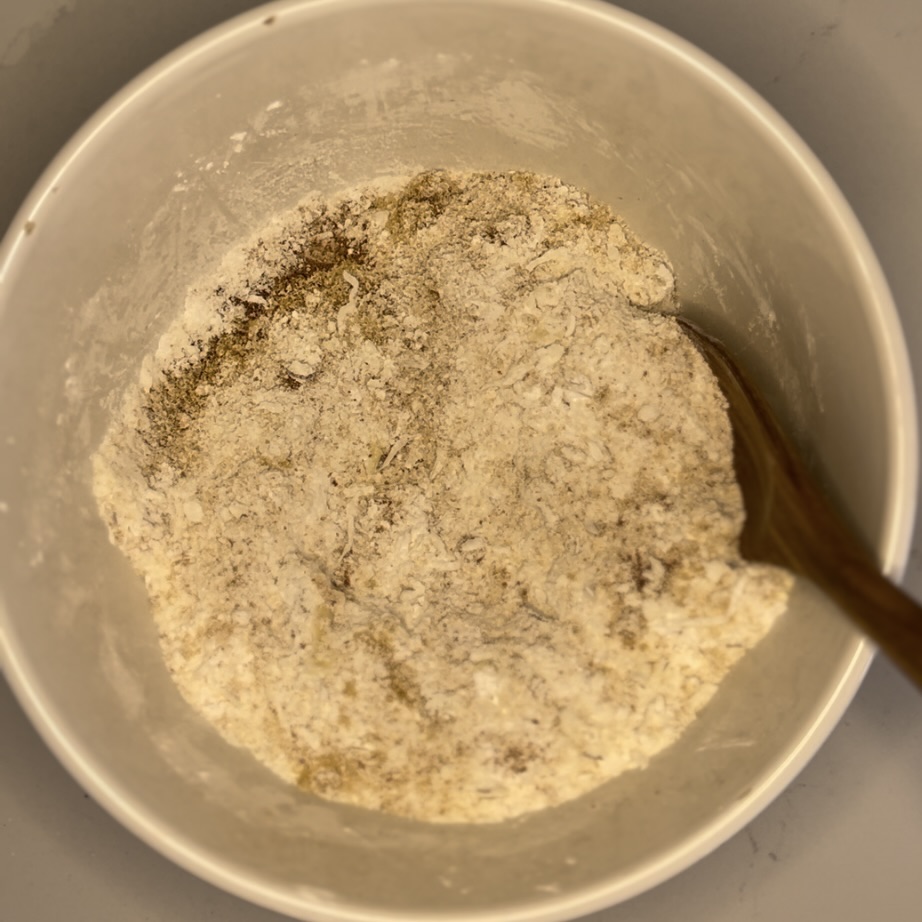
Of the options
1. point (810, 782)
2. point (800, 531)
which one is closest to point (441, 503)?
point (800, 531)

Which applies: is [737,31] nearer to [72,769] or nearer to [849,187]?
[849,187]

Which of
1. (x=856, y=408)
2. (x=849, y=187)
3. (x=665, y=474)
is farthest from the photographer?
(x=849, y=187)

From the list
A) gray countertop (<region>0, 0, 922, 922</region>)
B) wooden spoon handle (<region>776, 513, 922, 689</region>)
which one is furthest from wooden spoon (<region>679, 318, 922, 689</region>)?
gray countertop (<region>0, 0, 922, 922</region>)

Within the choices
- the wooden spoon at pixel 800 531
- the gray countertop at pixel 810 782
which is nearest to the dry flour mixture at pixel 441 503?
the wooden spoon at pixel 800 531

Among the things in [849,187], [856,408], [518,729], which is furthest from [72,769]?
[849,187]

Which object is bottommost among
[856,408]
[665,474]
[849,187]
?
[665,474]
